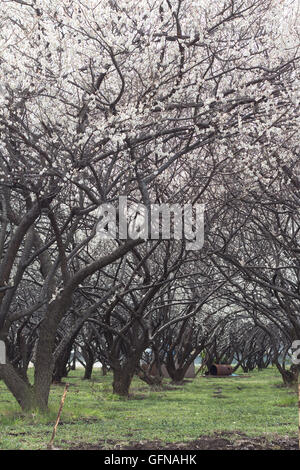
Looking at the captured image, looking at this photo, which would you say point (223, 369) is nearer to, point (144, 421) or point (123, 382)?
point (123, 382)

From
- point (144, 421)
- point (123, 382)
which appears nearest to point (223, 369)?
point (123, 382)

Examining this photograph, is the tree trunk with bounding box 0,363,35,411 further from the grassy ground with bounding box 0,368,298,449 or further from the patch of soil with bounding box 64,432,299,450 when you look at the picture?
the patch of soil with bounding box 64,432,299,450

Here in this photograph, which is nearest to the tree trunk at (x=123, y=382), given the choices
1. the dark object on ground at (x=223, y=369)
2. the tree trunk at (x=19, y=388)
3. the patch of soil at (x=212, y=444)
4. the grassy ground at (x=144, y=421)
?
the grassy ground at (x=144, y=421)

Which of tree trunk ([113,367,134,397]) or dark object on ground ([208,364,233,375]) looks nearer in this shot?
tree trunk ([113,367,134,397])

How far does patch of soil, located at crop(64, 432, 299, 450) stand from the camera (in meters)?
7.34

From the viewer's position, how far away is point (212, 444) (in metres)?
7.53

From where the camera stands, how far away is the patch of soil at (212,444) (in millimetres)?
7336

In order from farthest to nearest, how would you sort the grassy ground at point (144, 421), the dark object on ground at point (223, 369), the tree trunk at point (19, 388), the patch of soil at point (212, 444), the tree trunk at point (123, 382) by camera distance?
the dark object on ground at point (223, 369) → the tree trunk at point (123, 382) → the tree trunk at point (19, 388) → the grassy ground at point (144, 421) → the patch of soil at point (212, 444)

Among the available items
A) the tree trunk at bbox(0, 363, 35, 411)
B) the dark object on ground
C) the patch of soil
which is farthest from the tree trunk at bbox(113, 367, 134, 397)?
the dark object on ground

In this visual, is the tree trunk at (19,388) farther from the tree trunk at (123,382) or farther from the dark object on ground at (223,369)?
the dark object on ground at (223,369)

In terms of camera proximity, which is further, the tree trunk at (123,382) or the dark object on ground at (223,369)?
the dark object on ground at (223,369)
